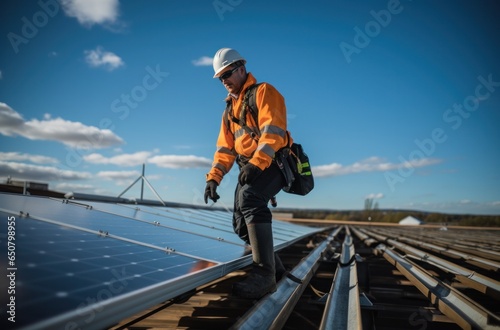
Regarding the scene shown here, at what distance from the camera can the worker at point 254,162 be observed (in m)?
2.66

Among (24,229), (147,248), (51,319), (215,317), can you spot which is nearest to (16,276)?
(51,319)

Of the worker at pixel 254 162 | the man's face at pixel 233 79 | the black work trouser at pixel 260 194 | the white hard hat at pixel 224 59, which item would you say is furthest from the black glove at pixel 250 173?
the white hard hat at pixel 224 59

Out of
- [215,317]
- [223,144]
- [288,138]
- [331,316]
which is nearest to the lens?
[331,316]

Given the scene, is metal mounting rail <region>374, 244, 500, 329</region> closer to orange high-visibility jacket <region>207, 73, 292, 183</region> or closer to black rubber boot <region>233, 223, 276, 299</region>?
black rubber boot <region>233, 223, 276, 299</region>

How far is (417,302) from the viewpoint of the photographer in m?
3.22

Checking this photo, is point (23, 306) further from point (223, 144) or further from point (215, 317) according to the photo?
point (223, 144)

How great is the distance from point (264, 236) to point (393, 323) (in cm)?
115

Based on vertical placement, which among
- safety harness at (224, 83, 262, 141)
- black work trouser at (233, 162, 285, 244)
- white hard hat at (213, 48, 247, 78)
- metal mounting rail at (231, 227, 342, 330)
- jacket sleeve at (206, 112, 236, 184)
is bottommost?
metal mounting rail at (231, 227, 342, 330)

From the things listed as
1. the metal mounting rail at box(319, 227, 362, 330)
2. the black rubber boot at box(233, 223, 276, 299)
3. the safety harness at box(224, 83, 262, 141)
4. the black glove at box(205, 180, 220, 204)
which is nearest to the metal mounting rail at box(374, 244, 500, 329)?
the metal mounting rail at box(319, 227, 362, 330)

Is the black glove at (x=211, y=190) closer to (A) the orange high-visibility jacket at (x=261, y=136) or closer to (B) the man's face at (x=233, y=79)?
(A) the orange high-visibility jacket at (x=261, y=136)

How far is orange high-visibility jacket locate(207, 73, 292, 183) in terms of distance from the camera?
8.75 feet

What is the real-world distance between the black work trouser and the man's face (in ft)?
2.64

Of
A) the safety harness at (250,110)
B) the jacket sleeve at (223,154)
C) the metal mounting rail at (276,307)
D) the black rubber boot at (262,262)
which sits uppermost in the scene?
the safety harness at (250,110)

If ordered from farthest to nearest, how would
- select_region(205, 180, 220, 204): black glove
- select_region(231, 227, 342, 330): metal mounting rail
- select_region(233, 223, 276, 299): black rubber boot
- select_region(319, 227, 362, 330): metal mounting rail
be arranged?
select_region(205, 180, 220, 204): black glove, select_region(233, 223, 276, 299): black rubber boot, select_region(319, 227, 362, 330): metal mounting rail, select_region(231, 227, 342, 330): metal mounting rail
